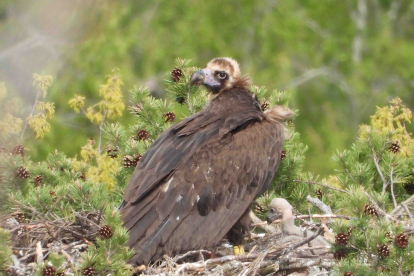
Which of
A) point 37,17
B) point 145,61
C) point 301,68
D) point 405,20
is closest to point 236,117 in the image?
point 37,17

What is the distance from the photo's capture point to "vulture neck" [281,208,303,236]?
6117 millimetres

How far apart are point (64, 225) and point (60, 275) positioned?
1.20m

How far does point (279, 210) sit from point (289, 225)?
0.17 meters

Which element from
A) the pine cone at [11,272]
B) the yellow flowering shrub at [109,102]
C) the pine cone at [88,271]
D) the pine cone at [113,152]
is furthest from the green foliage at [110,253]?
the yellow flowering shrub at [109,102]

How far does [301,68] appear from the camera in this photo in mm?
21406

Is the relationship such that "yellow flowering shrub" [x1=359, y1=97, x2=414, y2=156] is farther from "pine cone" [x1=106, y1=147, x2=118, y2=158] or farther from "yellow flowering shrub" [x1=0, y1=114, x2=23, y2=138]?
"yellow flowering shrub" [x1=0, y1=114, x2=23, y2=138]

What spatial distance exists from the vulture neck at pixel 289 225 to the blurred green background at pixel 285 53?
9.61 metres

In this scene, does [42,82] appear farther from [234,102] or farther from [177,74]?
[234,102]

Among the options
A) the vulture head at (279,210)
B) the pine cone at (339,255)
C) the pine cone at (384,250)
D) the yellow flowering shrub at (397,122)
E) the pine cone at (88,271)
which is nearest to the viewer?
the pine cone at (88,271)

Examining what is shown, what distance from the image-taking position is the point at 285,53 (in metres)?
20.3

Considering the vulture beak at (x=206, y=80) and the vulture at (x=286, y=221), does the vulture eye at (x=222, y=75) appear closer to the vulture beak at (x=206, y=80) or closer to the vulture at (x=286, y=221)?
the vulture beak at (x=206, y=80)

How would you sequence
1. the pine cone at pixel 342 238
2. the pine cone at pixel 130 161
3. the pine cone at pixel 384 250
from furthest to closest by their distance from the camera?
the pine cone at pixel 130 161, the pine cone at pixel 342 238, the pine cone at pixel 384 250

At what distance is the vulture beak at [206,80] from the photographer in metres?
6.94

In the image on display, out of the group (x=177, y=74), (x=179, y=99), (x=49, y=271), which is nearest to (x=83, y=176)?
(x=179, y=99)
